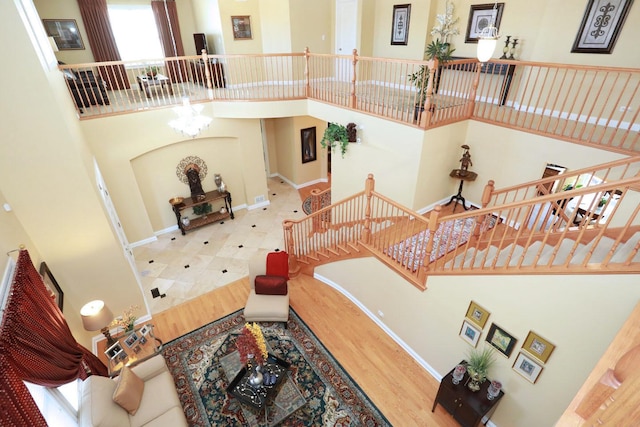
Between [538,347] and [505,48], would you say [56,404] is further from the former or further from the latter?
[505,48]

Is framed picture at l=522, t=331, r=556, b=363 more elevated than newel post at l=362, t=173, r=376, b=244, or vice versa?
newel post at l=362, t=173, r=376, b=244

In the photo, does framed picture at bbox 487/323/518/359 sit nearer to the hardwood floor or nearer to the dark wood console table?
the hardwood floor

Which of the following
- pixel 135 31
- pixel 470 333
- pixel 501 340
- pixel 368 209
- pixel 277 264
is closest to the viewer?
pixel 501 340

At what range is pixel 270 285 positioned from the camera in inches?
205

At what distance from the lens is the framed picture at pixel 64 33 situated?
7391 millimetres

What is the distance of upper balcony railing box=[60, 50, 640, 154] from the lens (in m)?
4.89

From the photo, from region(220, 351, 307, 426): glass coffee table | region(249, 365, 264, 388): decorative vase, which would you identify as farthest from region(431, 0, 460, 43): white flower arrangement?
region(249, 365, 264, 388): decorative vase

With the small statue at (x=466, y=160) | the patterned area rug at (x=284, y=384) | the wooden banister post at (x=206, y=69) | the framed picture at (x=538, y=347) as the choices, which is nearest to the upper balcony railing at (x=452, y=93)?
the wooden banister post at (x=206, y=69)

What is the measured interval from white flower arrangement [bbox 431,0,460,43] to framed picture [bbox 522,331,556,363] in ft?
21.5

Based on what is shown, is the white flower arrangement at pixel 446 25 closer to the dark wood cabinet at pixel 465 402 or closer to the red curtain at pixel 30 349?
the dark wood cabinet at pixel 465 402

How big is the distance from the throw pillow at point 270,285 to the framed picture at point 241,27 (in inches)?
251

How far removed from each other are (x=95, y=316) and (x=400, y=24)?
8512 millimetres

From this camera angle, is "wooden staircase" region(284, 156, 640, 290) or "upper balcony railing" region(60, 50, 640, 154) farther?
"upper balcony railing" region(60, 50, 640, 154)

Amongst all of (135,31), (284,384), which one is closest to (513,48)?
(284,384)
